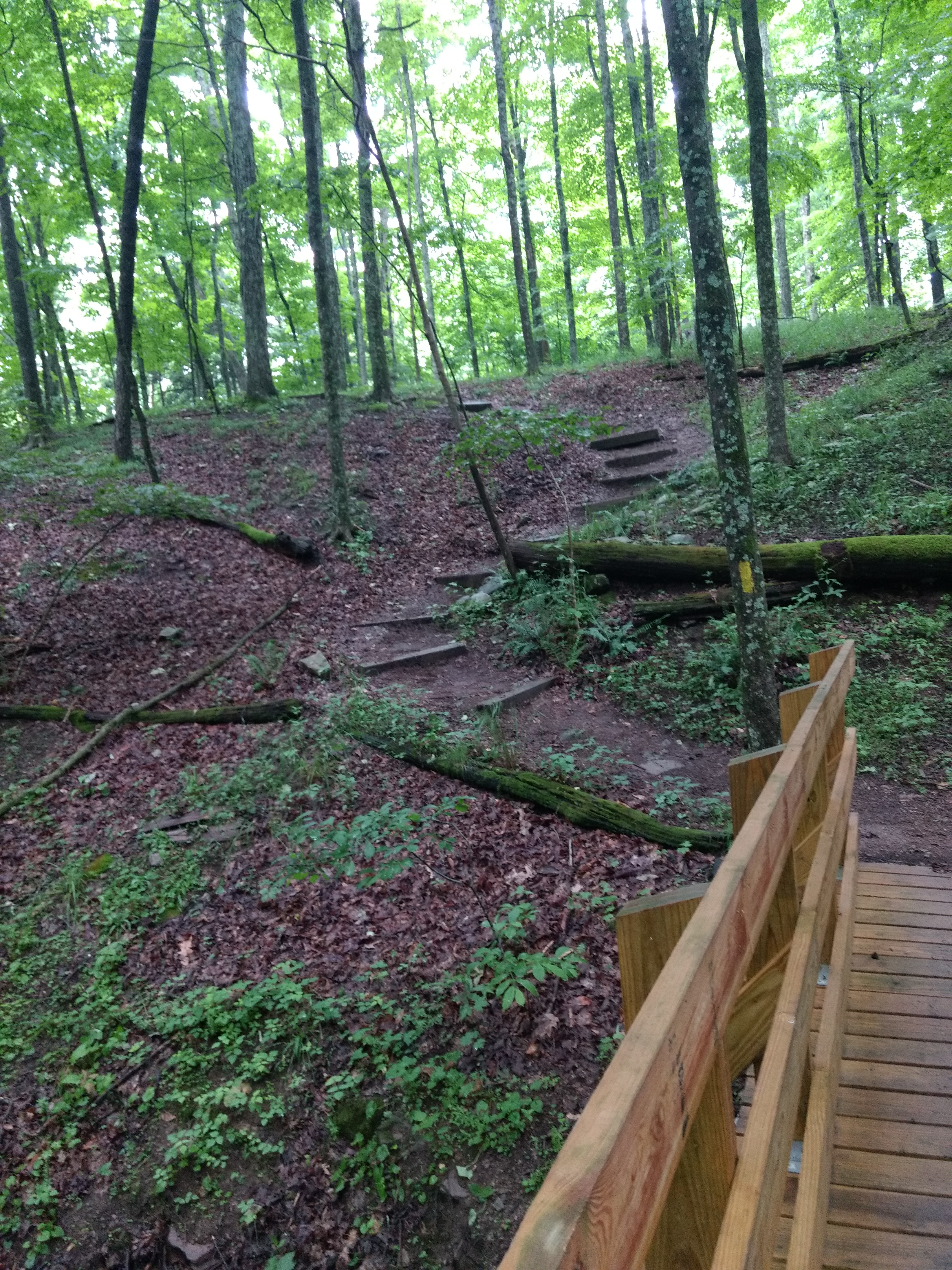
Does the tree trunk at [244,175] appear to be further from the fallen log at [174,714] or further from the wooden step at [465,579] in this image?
the fallen log at [174,714]

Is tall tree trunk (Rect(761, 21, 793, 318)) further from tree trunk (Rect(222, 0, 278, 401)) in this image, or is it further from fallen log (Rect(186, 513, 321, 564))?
fallen log (Rect(186, 513, 321, 564))

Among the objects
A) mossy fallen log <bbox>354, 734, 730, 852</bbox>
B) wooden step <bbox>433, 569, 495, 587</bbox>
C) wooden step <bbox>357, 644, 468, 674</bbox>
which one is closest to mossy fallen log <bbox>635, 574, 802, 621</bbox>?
wooden step <bbox>357, 644, 468, 674</bbox>

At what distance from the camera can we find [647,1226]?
849 mm

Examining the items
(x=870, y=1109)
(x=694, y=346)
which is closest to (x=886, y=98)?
(x=694, y=346)

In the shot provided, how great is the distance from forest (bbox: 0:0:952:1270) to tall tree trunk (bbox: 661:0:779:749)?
3cm

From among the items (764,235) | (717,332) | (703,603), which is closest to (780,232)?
(764,235)

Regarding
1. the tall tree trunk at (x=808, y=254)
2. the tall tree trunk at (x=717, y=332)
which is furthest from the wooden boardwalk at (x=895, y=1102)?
the tall tree trunk at (x=808, y=254)

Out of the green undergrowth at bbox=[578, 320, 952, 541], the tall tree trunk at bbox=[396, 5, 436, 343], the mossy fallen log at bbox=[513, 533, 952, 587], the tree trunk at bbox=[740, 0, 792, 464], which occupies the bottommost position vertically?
the mossy fallen log at bbox=[513, 533, 952, 587]

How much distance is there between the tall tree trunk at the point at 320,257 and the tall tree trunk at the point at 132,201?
6.94 ft

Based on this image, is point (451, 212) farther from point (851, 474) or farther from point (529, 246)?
point (851, 474)

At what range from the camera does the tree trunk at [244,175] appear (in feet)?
52.9

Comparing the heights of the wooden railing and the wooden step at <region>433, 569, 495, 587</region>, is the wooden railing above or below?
below

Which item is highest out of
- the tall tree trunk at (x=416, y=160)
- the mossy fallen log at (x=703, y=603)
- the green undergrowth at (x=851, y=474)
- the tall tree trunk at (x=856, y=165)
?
the tall tree trunk at (x=416, y=160)

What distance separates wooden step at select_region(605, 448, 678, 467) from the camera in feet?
45.5
